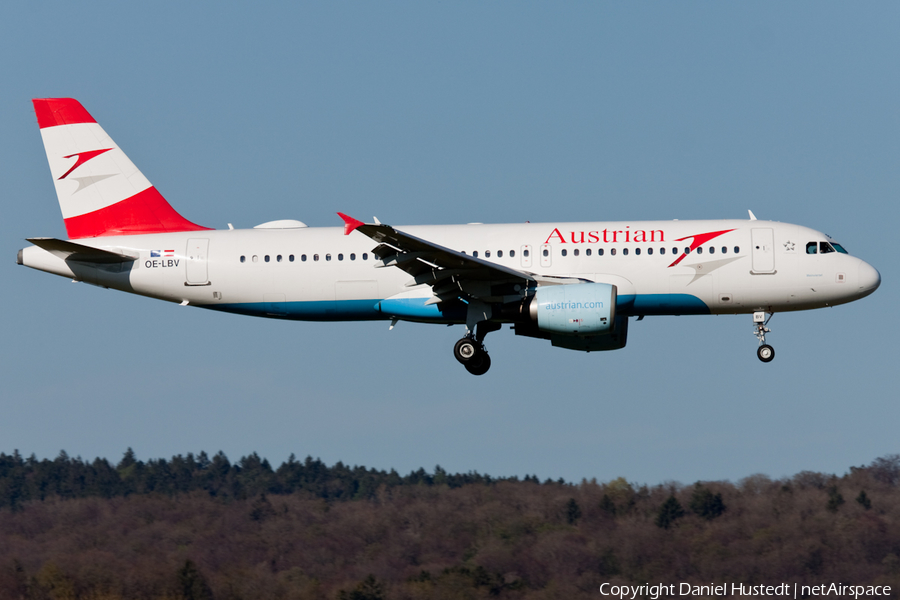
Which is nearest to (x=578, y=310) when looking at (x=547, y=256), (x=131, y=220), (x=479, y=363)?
(x=547, y=256)

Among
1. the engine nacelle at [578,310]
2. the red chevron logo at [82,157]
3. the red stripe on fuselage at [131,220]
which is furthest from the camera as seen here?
the red chevron logo at [82,157]

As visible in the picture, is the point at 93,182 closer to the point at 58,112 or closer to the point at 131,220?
the point at 131,220

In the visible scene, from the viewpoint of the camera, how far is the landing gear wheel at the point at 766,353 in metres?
34.6

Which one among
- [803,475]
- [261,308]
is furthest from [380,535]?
[261,308]

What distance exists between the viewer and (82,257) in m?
35.7

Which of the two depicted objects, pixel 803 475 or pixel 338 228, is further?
pixel 803 475

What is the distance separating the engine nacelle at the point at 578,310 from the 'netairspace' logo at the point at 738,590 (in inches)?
1023

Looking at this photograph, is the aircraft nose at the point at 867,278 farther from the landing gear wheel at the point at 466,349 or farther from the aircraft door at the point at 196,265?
the aircraft door at the point at 196,265

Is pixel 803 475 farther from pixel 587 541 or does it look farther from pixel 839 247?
pixel 839 247

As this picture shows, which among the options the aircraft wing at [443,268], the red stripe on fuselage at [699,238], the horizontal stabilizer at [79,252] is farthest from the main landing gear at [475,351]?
the horizontal stabilizer at [79,252]

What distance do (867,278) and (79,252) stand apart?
80.8 feet

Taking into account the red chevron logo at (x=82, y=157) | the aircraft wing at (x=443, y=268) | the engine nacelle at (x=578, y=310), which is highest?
the red chevron logo at (x=82, y=157)

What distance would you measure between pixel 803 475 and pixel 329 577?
32122 mm

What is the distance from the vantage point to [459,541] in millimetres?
64125
